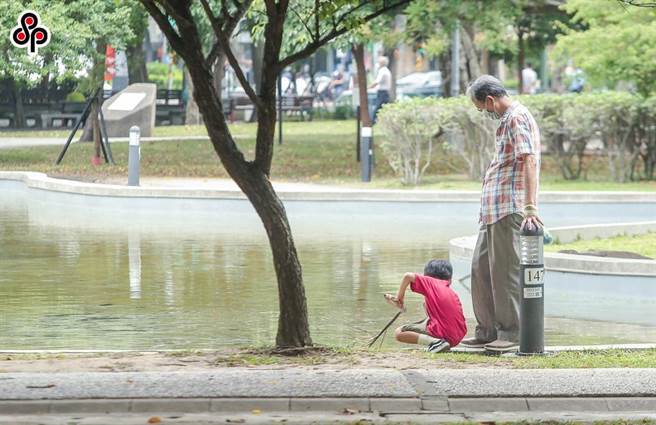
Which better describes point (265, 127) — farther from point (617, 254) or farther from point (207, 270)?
point (207, 270)

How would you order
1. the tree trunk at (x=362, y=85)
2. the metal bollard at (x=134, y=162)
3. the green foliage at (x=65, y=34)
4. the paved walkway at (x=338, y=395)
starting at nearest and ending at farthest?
the paved walkway at (x=338, y=395)
the metal bollard at (x=134, y=162)
the green foliage at (x=65, y=34)
the tree trunk at (x=362, y=85)

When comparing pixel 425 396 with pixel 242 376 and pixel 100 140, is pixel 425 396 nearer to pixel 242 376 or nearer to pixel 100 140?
pixel 242 376

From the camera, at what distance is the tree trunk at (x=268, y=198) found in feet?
34.4

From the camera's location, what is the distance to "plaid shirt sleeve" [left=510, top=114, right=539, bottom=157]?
10367mm

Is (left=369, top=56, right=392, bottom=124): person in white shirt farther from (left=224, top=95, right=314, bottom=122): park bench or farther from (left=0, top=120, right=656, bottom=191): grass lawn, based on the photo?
(left=224, top=95, right=314, bottom=122): park bench

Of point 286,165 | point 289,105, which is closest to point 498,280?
point 286,165

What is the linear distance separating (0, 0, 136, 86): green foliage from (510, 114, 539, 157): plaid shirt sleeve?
20827 millimetres

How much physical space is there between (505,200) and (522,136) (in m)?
0.44

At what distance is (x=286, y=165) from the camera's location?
1164 inches

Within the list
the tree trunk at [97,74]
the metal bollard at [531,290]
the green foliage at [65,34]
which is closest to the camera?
the metal bollard at [531,290]

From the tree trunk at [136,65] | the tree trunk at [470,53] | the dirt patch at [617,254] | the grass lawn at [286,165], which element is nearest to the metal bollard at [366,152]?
the grass lawn at [286,165]

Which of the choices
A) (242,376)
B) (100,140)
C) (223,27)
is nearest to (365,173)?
(100,140)

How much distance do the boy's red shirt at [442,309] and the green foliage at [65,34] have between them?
20.4m

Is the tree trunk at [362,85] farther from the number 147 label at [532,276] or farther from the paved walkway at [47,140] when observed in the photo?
the number 147 label at [532,276]
